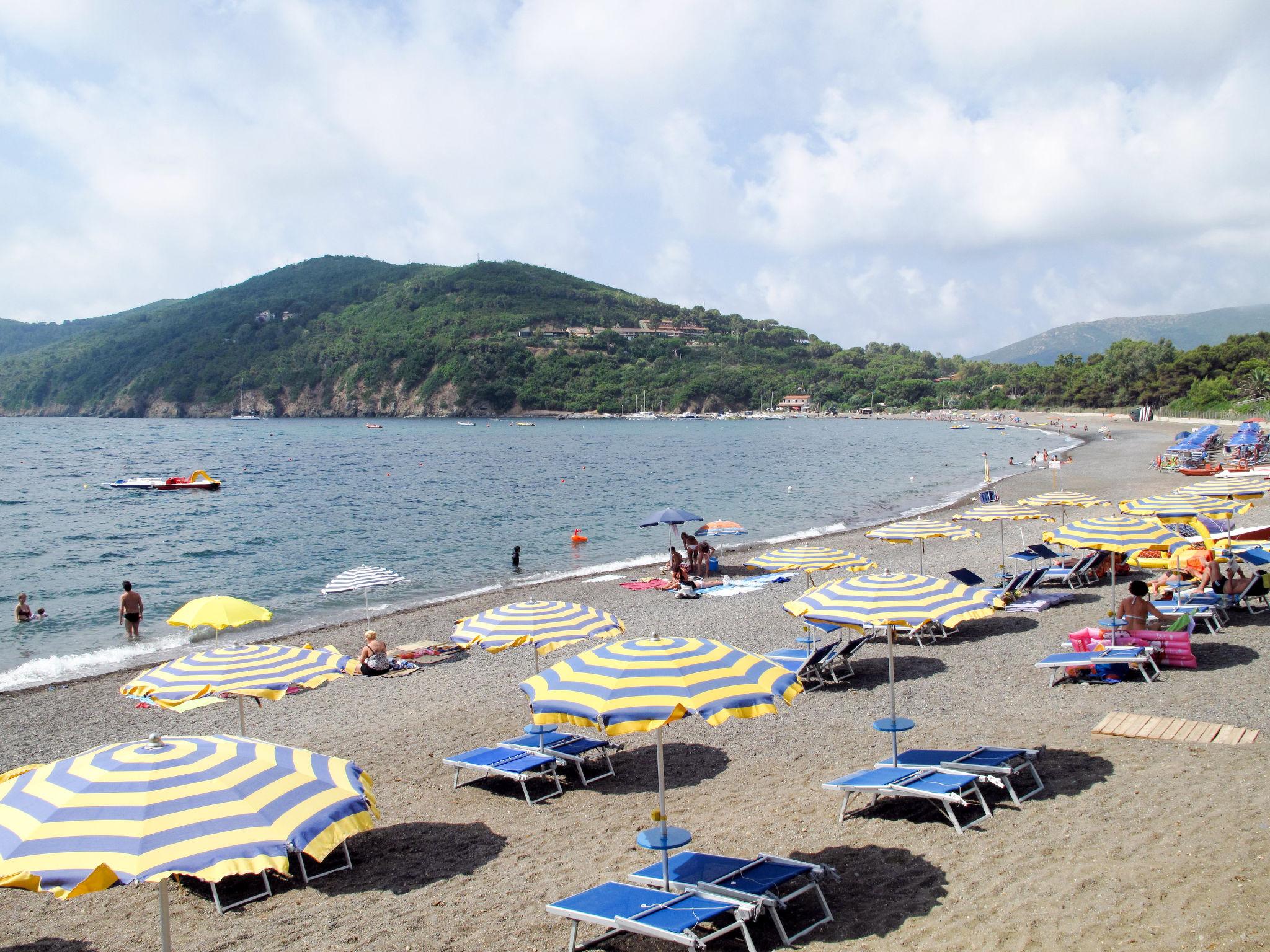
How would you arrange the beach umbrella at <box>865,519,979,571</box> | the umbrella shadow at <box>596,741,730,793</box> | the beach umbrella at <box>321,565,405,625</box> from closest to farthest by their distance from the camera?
the umbrella shadow at <box>596,741,730,793</box> < the beach umbrella at <box>865,519,979,571</box> < the beach umbrella at <box>321,565,405,625</box>

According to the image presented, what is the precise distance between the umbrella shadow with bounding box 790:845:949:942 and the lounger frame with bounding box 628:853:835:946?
0.35 ft

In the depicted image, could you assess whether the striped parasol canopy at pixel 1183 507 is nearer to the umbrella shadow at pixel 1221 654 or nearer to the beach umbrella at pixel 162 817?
the umbrella shadow at pixel 1221 654

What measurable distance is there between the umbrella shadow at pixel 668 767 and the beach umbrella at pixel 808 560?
4946 mm

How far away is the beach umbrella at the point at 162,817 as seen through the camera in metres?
4.14

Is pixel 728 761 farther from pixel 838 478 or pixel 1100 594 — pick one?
pixel 838 478

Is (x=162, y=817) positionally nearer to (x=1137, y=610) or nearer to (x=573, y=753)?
(x=573, y=753)

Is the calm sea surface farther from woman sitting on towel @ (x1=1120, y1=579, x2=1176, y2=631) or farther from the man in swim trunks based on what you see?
woman sitting on towel @ (x1=1120, y1=579, x2=1176, y2=631)

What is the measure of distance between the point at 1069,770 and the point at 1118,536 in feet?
18.0

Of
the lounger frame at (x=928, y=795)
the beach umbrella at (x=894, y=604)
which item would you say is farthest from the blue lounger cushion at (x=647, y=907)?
the beach umbrella at (x=894, y=604)

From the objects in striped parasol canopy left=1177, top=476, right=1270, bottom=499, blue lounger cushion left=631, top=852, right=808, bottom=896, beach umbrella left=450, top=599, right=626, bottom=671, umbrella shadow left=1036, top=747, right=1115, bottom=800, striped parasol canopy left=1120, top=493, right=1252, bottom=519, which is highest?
striped parasol canopy left=1177, top=476, right=1270, bottom=499

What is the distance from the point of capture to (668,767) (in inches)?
369

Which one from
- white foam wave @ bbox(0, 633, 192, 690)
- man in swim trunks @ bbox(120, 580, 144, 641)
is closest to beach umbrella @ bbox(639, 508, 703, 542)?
white foam wave @ bbox(0, 633, 192, 690)

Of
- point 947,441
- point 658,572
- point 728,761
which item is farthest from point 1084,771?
point 947,441

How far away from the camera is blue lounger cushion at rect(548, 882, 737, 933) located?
521 cm
